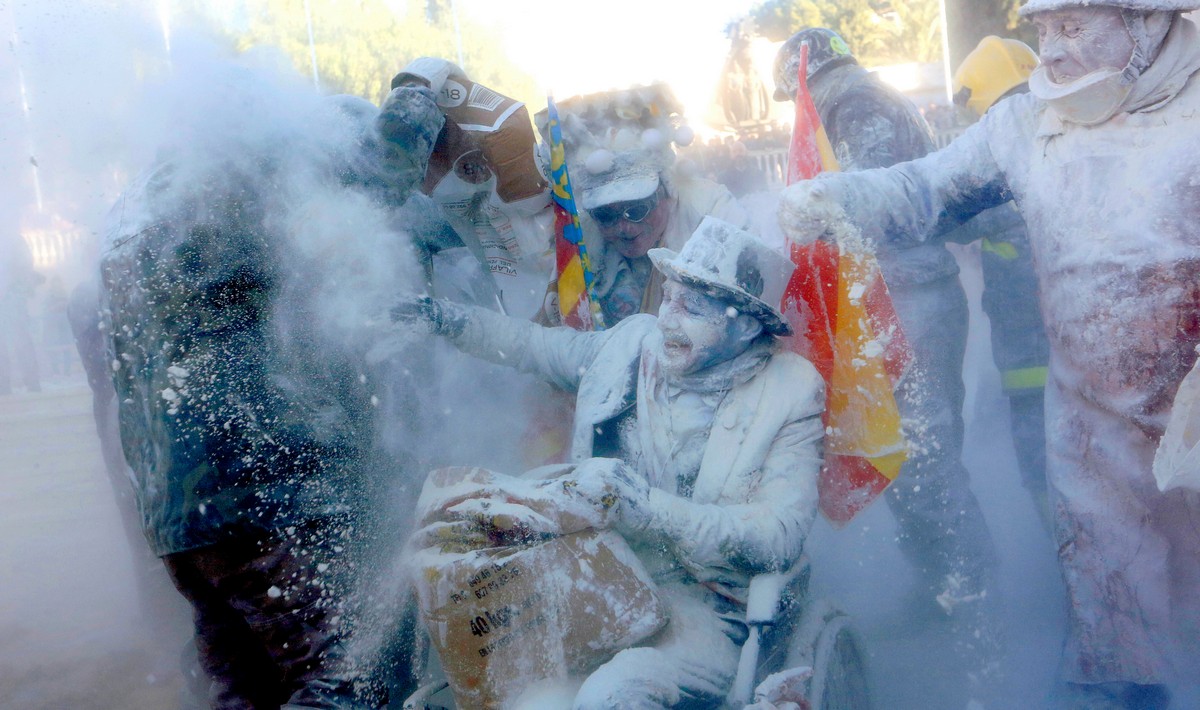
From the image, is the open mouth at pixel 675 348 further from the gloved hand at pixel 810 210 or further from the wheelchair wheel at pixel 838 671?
the wheelchair wheel at pixel 838 671

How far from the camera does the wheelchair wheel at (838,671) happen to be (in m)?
2.28

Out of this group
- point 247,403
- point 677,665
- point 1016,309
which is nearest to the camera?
point 677,665

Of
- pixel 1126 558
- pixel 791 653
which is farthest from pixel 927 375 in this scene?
pixel 791 653

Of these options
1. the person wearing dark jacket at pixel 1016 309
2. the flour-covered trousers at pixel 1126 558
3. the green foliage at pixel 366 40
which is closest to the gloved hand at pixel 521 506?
the flour-covered trousers at pixel 1126 558

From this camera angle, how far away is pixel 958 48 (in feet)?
20.7

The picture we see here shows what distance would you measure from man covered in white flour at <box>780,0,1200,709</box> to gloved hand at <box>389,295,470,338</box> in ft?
3.57

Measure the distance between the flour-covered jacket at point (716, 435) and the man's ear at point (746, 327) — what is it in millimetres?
125

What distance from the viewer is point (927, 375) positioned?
3570mm

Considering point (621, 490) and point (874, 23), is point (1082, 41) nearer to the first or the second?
point (621, 490)

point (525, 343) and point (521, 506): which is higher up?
point (525, 343)

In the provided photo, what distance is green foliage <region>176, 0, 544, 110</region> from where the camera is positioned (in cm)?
302

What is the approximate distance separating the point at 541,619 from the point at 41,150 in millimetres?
2089

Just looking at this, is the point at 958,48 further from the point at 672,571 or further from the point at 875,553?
the point at 672,571

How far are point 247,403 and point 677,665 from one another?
4.26 feet
